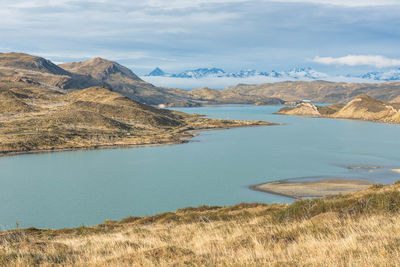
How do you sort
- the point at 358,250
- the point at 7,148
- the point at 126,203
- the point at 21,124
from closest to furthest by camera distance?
the point at 358,250 < the point at 126,203 < the point at 7,148 < the point at 21,124

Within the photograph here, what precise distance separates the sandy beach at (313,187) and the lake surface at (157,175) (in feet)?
10.6

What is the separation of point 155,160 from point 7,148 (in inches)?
1854

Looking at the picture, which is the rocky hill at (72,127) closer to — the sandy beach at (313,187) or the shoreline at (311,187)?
the shoreline at (311,187)

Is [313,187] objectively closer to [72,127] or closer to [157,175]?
[157,175]

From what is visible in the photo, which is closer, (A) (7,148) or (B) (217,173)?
(B) (217,173)

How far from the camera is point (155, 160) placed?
3959 inches

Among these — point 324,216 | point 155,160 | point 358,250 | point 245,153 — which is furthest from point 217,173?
point 358,250

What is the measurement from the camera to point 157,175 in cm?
8100

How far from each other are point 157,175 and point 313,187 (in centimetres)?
3384

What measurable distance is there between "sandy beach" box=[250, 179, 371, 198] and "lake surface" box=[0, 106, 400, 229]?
324 cm

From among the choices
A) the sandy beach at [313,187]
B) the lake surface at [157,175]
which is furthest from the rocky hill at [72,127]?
the sandy beach at [313,187]

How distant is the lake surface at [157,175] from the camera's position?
54188 mm

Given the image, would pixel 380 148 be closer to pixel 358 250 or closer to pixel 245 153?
pixel 245 153

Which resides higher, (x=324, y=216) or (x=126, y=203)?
(x=324, y=216)
